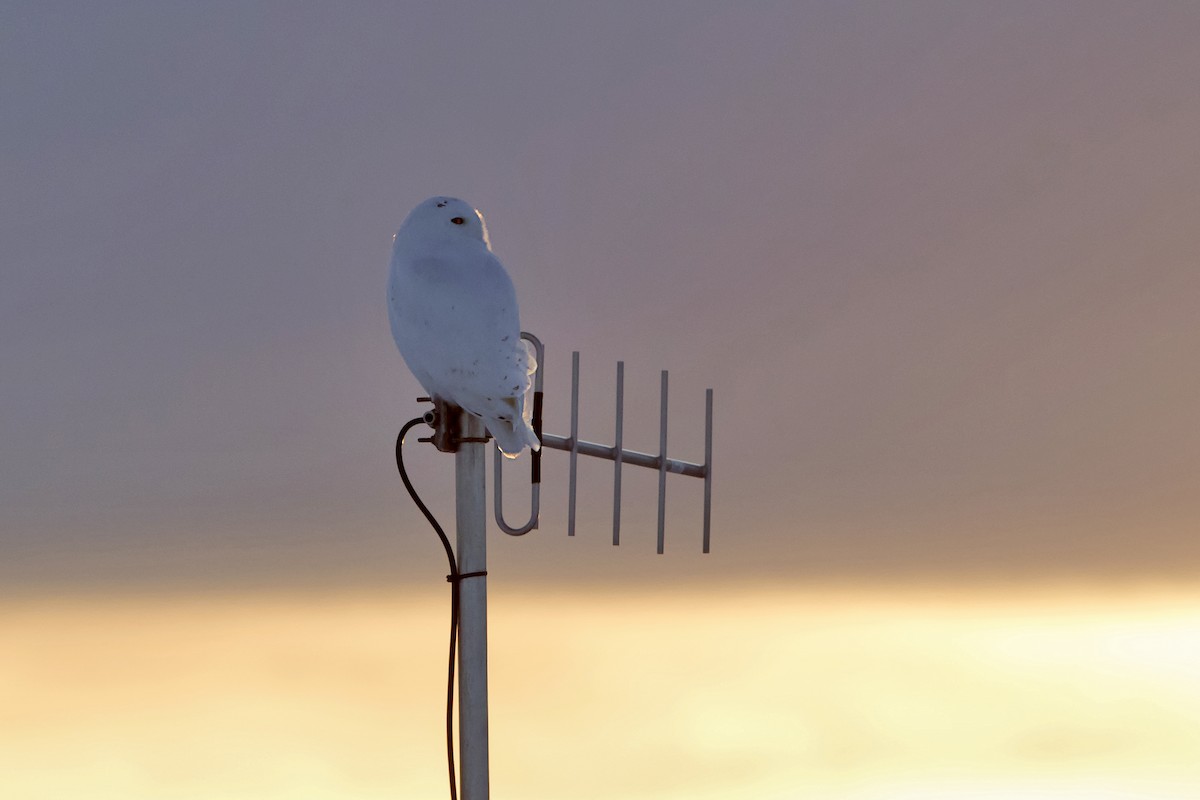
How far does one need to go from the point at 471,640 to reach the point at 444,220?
6.10 ft

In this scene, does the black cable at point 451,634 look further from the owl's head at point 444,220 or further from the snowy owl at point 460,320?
the owl's head at point 444,220

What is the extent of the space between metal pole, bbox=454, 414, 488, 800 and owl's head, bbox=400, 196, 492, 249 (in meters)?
1.08

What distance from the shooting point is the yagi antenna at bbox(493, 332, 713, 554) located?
5.35 meters

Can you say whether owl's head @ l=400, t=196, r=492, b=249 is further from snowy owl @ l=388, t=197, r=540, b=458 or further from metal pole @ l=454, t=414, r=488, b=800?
metal pole @ l=454, t=414, r=488, b=800

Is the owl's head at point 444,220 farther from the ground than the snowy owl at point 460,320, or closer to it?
farther from the ground

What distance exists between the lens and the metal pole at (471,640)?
4633mm

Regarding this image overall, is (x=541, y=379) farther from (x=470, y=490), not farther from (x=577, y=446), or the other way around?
(x=470, y=490)

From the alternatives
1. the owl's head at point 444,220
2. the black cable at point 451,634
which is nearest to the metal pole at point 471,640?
the black cable at point 451,634

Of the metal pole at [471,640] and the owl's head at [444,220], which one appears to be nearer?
the metal pole at [471,640]

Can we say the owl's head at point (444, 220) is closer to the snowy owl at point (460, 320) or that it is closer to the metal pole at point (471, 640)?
the snowy owl at point (460, 320)

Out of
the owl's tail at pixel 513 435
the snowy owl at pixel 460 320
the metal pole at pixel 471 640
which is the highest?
the snowy owl at pixel 460 320

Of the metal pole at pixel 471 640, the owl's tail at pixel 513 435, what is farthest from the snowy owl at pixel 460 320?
the metal pole at pixel 471 640

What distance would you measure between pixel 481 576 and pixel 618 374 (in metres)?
1.65

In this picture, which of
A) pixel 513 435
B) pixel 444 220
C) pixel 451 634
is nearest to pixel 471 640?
pixel 451 634
